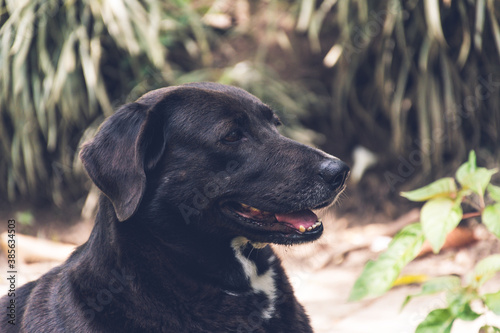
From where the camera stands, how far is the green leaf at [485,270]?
1.97 metres

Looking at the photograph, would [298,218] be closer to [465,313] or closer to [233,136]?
[233,136]

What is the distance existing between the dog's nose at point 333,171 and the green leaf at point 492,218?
516mm

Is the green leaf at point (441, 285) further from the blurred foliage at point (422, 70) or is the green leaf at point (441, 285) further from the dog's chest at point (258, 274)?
the blurred foliage at point (422, 70)

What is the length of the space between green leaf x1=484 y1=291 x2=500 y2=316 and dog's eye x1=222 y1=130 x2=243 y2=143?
1062 mm

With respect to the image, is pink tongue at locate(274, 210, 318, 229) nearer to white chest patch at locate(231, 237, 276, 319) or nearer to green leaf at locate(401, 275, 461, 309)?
white chest patch at locate(231, 237, 276, 319)

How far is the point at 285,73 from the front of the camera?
535 centimetres

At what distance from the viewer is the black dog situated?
2.05m

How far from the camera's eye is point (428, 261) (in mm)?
3957

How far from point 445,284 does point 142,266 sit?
42.8 inches

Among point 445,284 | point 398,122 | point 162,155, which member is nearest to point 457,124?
point 398,122

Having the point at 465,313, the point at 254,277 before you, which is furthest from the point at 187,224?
the point at 465,313

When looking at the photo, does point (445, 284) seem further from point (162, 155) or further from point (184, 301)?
point (162, 155)

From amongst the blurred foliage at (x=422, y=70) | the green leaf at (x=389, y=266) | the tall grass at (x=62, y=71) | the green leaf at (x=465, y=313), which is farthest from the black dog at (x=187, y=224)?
the tall grass at (x=62, y=71)

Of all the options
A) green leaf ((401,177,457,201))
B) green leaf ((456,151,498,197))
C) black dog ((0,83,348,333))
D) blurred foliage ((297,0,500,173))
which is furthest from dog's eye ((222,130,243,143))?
blurred foliage ((297,0,500,173))
